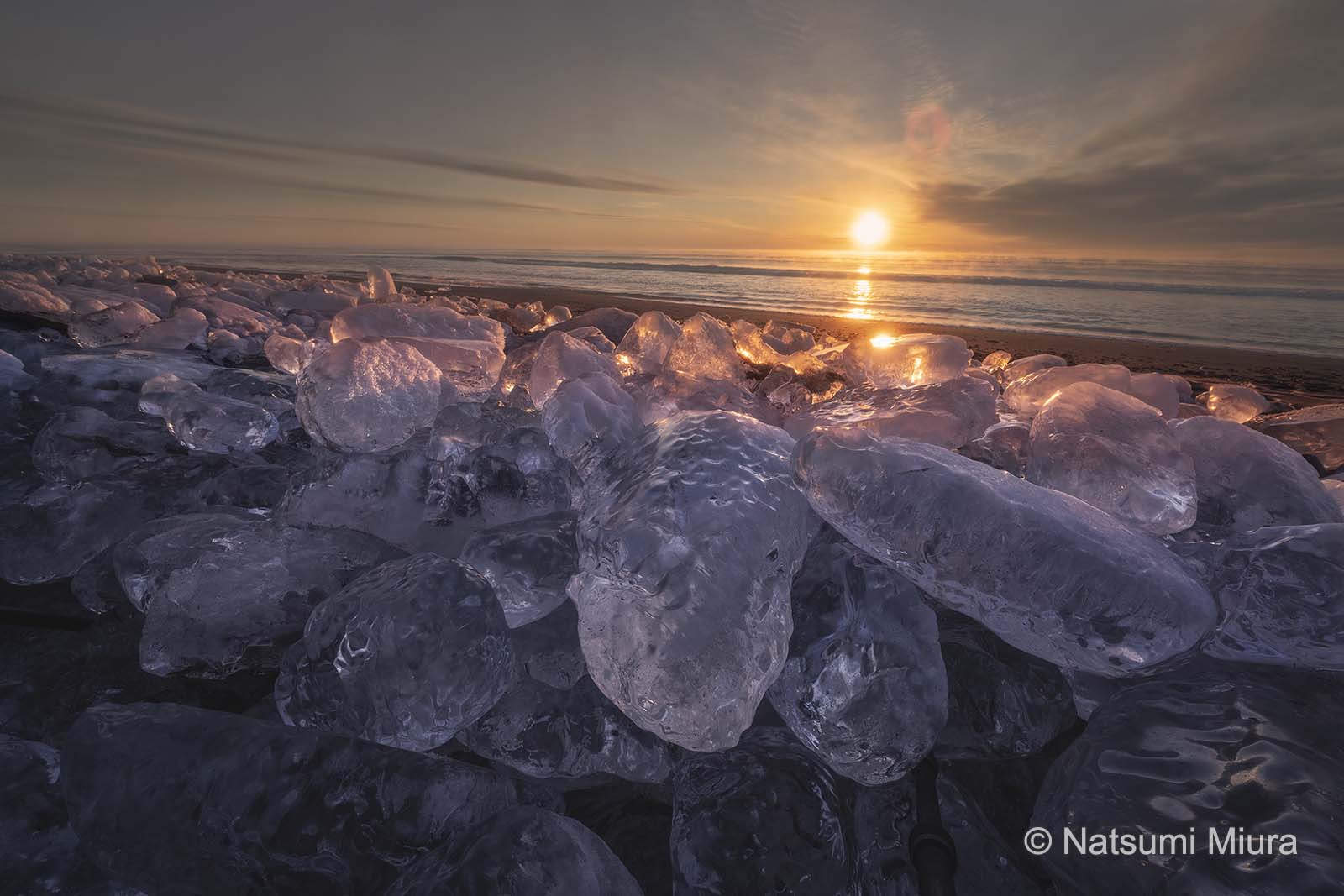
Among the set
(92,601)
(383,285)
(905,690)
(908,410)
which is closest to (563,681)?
(905,690)

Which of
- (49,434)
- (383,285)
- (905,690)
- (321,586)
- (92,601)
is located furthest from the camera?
(383,285)

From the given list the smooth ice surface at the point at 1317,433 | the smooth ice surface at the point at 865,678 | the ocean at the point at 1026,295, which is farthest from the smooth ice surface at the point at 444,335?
the ocean at the point at 1026,295

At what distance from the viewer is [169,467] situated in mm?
1589

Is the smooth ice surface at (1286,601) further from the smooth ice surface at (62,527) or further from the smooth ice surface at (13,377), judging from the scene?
the smooth ice surface at (13,377)

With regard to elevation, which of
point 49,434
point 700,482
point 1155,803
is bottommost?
point 1155,803

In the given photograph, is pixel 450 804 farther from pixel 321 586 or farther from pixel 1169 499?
pixel 1169 499

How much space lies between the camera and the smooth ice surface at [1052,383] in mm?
1819

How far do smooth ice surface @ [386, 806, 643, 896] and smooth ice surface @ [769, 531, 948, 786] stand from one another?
34 centimetres

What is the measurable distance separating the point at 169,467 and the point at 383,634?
115cm

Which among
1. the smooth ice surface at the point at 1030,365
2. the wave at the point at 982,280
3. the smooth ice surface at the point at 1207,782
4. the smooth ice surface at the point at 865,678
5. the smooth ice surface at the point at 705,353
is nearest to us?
the smooth ice surface at the point at 1207,782

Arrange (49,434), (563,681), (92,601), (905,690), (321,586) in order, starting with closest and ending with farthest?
(905,690)
(563,681)
(321,586)
(92,601)
(49,434)

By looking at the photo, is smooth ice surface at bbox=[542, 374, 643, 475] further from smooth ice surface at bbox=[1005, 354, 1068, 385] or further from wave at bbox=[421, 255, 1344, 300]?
wave at bbox=[421, 255, 1344, 300]

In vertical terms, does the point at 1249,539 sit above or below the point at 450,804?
above

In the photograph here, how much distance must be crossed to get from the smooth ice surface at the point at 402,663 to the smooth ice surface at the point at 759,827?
352 mm
